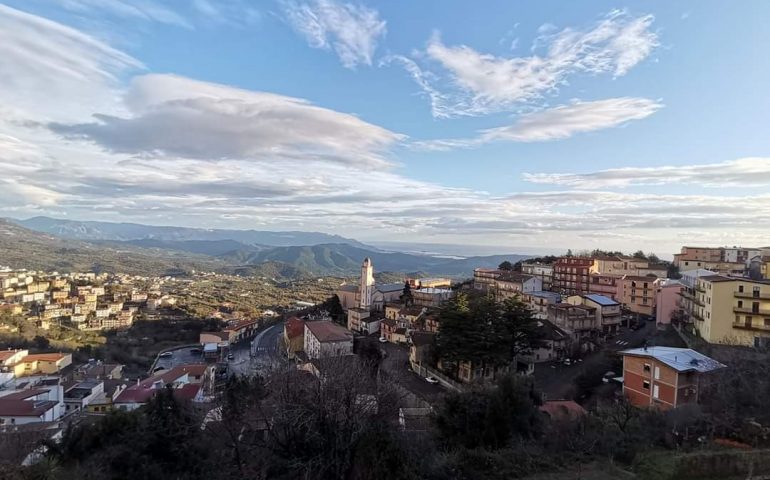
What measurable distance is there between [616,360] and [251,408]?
16685 mm

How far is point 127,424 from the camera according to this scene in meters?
10.8

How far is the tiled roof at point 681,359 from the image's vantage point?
14047mm

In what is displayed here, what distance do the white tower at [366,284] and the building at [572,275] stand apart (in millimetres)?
16378

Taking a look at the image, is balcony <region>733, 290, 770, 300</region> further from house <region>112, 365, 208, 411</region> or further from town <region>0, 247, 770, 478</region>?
→ house <region>112, 365, 208, 411</region>

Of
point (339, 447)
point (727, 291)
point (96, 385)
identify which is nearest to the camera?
point (339, 447)

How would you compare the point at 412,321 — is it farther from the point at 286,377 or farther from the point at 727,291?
the point at 286,377

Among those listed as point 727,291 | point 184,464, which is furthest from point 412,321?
point 184,464

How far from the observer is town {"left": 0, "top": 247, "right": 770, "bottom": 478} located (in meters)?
14.0

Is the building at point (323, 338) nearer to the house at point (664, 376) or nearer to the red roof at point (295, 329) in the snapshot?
the red roof at point (295, 329)

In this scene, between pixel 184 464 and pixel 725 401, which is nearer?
pixel 184 464

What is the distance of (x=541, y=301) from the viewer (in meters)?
29.7

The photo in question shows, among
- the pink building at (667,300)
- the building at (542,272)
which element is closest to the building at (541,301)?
the pink building at (667,300)

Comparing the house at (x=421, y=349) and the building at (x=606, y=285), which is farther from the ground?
the building at (x=606, y=285)

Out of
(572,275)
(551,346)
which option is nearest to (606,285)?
(572,275)
